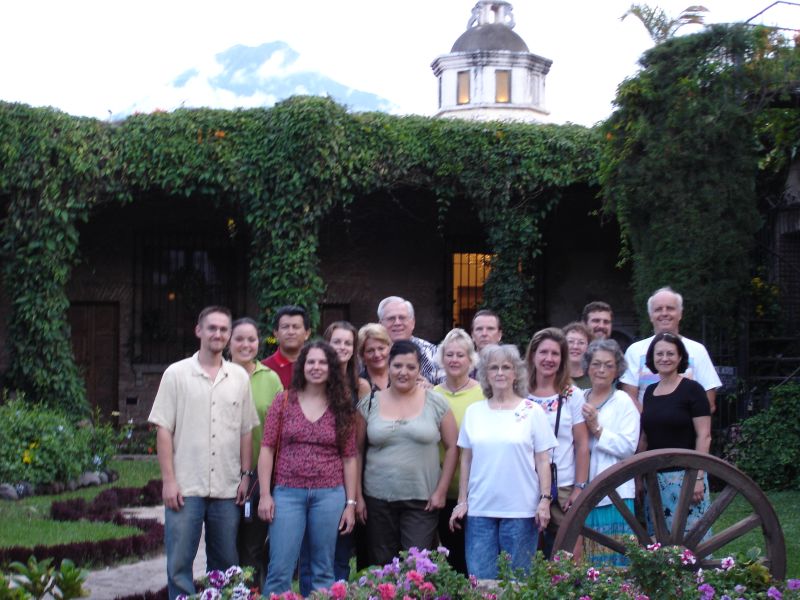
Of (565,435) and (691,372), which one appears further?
(691,372)

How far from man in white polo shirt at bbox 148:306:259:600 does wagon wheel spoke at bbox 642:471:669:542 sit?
200cm

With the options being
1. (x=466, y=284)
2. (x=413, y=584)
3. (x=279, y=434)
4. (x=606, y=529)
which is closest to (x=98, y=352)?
(x=466, y=284)

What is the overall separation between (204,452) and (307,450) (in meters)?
0.52

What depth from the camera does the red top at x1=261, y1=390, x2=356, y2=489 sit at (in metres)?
5.29

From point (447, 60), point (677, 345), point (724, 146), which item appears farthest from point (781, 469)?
point (447, 60)

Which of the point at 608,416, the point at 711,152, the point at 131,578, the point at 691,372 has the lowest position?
the point at 131,578

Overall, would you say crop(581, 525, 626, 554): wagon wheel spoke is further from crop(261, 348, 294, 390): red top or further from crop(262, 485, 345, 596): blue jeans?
→ crop(261, 348, 294, 390): red top

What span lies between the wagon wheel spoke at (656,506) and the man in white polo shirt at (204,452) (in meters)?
2.00

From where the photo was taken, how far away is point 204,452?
539 cm

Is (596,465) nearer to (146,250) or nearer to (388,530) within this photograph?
(388,530)

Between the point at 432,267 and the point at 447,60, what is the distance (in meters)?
20.7

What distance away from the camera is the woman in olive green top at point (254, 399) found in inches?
225

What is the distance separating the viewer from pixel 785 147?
1166cm

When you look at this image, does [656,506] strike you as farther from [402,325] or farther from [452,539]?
[402,325]
